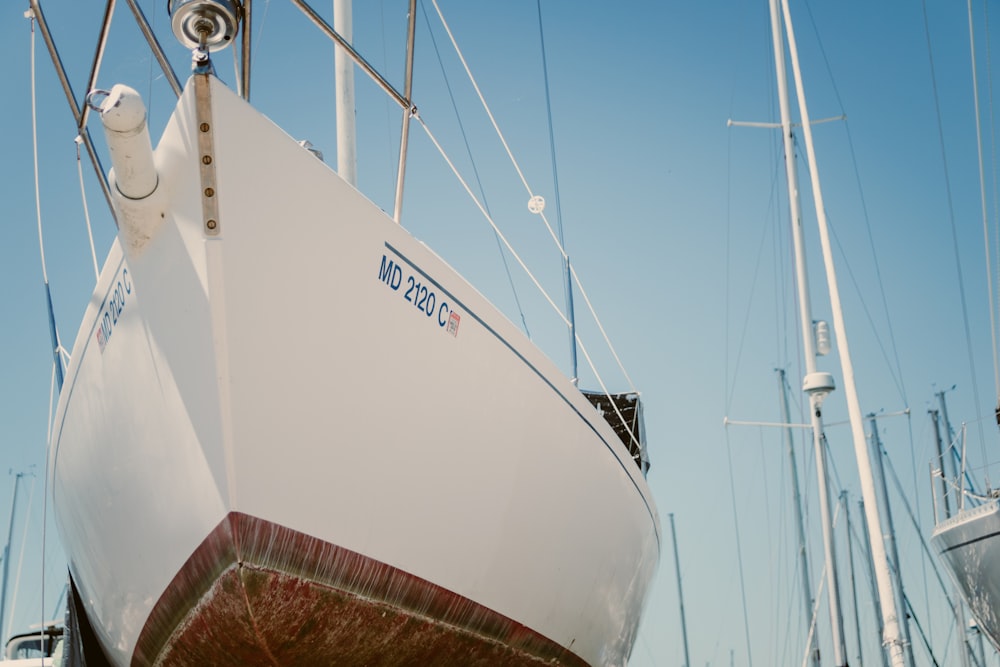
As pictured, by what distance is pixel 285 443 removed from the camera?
11.3 ft

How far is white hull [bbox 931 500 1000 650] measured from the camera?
8.95 metres

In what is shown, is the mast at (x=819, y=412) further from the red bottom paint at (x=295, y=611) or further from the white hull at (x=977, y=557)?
the red bottom paint at (x=295, y=611)

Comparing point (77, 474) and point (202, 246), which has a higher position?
point (202, 246)

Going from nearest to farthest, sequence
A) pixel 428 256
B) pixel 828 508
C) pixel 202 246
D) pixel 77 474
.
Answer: pixel 202 246, pixel 428 256, pixel 77 474, pixel 828 508

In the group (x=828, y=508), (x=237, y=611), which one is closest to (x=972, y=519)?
(x=828, y=508)

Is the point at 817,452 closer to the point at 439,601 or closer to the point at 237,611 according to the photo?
the point at 439,601

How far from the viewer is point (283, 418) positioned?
342 centimetres

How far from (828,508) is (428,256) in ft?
14.4

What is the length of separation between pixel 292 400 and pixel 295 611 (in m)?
0.93

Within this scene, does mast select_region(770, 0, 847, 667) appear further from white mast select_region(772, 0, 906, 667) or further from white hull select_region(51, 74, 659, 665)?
white hull select_region(51, 74, 659, 665)

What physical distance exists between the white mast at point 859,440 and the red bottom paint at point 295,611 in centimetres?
228

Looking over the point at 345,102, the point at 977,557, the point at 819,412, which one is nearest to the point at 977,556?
the point at 977,557

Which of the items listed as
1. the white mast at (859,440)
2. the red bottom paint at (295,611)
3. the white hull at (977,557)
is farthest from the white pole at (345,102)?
the white hull at (977,557)

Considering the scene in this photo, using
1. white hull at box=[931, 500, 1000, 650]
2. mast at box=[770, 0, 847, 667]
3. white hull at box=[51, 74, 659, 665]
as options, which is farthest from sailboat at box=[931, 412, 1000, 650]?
white hull at box=[51, 74, 659, 665]
